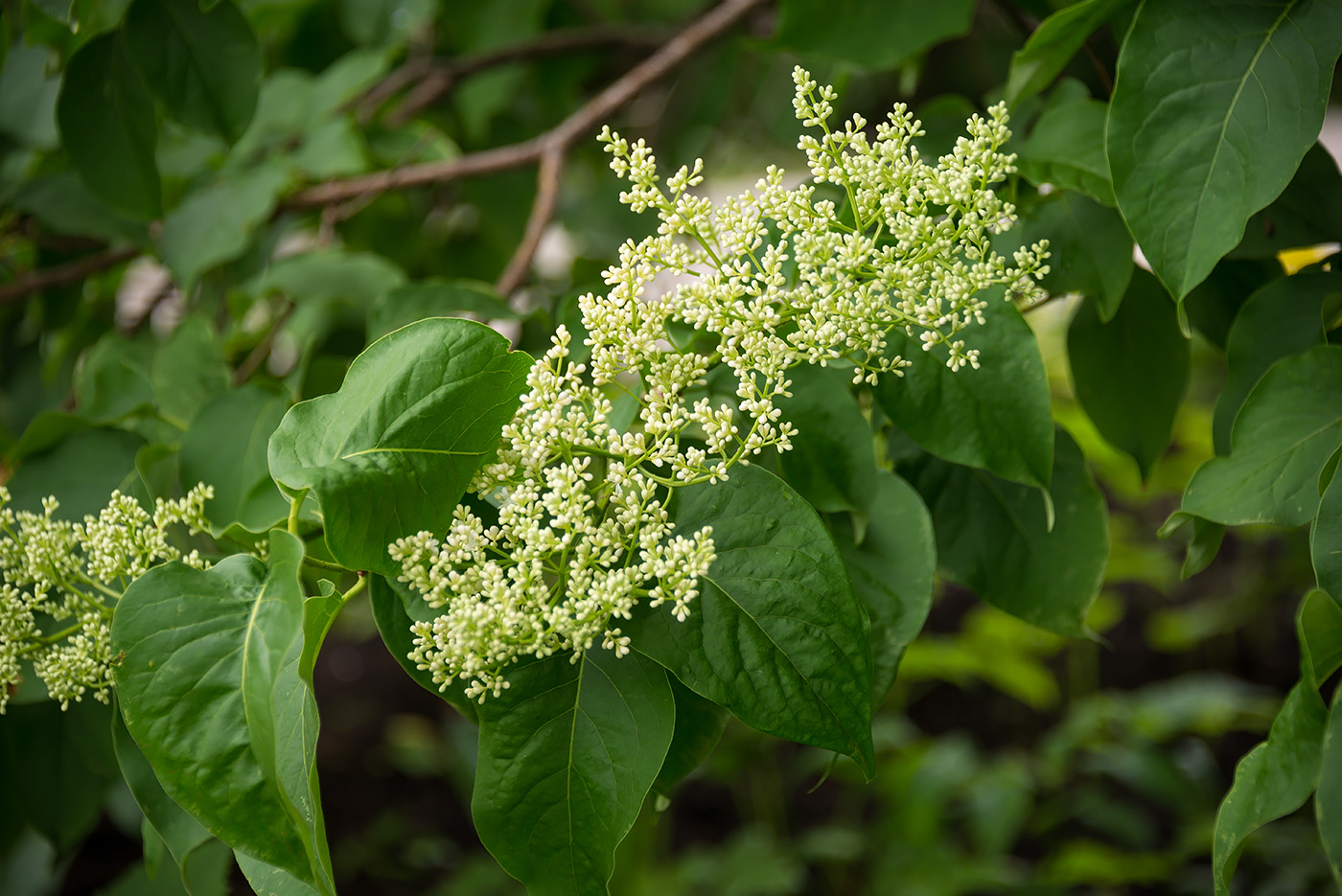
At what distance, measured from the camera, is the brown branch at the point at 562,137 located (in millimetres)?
1042

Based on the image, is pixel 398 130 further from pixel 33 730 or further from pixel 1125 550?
pixel 1125 550

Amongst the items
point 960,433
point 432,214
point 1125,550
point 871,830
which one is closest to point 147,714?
point 960,433

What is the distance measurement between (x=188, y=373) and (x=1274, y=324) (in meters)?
0.89

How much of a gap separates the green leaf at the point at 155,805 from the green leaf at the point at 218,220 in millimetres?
611

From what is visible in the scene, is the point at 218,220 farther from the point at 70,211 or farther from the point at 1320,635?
the point at 1320,635

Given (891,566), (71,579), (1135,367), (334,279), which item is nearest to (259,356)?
(334,279)

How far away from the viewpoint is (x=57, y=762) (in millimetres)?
787

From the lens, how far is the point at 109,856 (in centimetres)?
182

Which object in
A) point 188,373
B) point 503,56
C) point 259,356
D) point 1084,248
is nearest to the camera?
point 1084,248

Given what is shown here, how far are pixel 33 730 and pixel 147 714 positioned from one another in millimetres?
480

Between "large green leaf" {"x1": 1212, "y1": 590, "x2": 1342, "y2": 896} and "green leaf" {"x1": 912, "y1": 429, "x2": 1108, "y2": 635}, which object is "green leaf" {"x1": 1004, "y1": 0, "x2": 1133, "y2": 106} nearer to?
"green leaf" {"x1": 912, "y1": 429, "x2": 1108, "y2": 635}

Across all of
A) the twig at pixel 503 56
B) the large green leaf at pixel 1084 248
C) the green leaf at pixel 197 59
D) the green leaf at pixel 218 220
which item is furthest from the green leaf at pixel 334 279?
the large green leaf at pixel 1084 248

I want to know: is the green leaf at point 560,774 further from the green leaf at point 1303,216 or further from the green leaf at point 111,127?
the green leaf at point 111,127

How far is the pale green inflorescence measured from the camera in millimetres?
436
